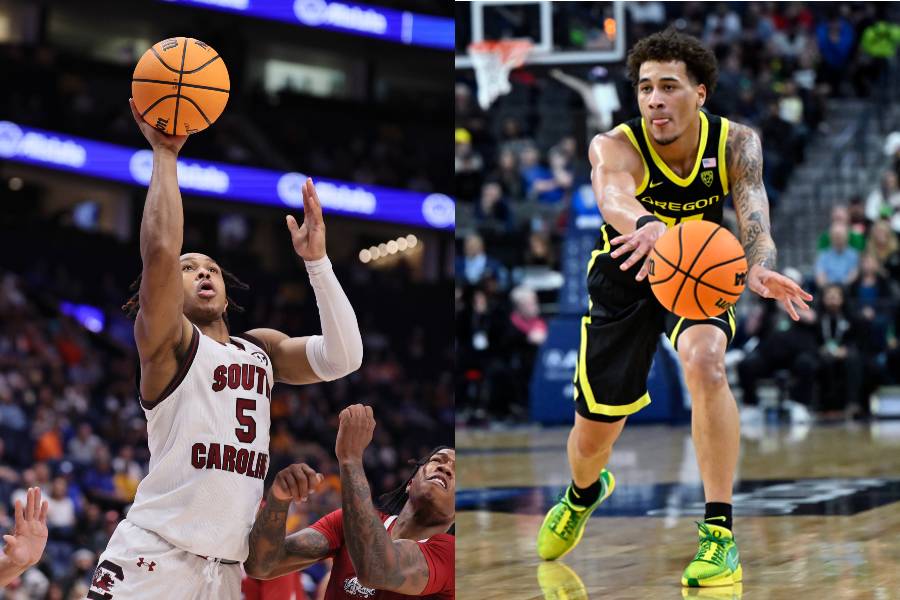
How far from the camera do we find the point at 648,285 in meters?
4.40

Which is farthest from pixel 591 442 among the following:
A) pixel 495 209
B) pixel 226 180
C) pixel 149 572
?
pixel 226 180

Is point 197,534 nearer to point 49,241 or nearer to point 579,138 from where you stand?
point 579,138

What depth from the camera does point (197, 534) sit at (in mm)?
2863

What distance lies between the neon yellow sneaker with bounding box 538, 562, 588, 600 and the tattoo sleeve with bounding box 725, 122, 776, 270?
144 cm

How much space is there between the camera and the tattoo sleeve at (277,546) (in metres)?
2.92

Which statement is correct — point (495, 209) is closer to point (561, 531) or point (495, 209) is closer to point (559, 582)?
point (561, 531)

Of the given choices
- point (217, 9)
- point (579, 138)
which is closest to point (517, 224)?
point (579, 138)

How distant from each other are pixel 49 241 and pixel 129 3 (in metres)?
5.11

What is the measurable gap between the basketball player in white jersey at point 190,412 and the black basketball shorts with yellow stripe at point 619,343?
1.64 m

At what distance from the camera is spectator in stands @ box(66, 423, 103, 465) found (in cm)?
1158

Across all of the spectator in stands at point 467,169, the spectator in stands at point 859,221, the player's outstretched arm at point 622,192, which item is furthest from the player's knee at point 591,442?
the spectator in stands at point 467,169

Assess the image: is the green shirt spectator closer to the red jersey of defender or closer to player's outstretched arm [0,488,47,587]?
the red jersey of defender

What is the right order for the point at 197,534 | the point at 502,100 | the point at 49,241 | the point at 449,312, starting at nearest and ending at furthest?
the point at 197,534, the point at 49,241, the point at 502,100, the point at 449,312

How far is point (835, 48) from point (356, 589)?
15.0 metres
